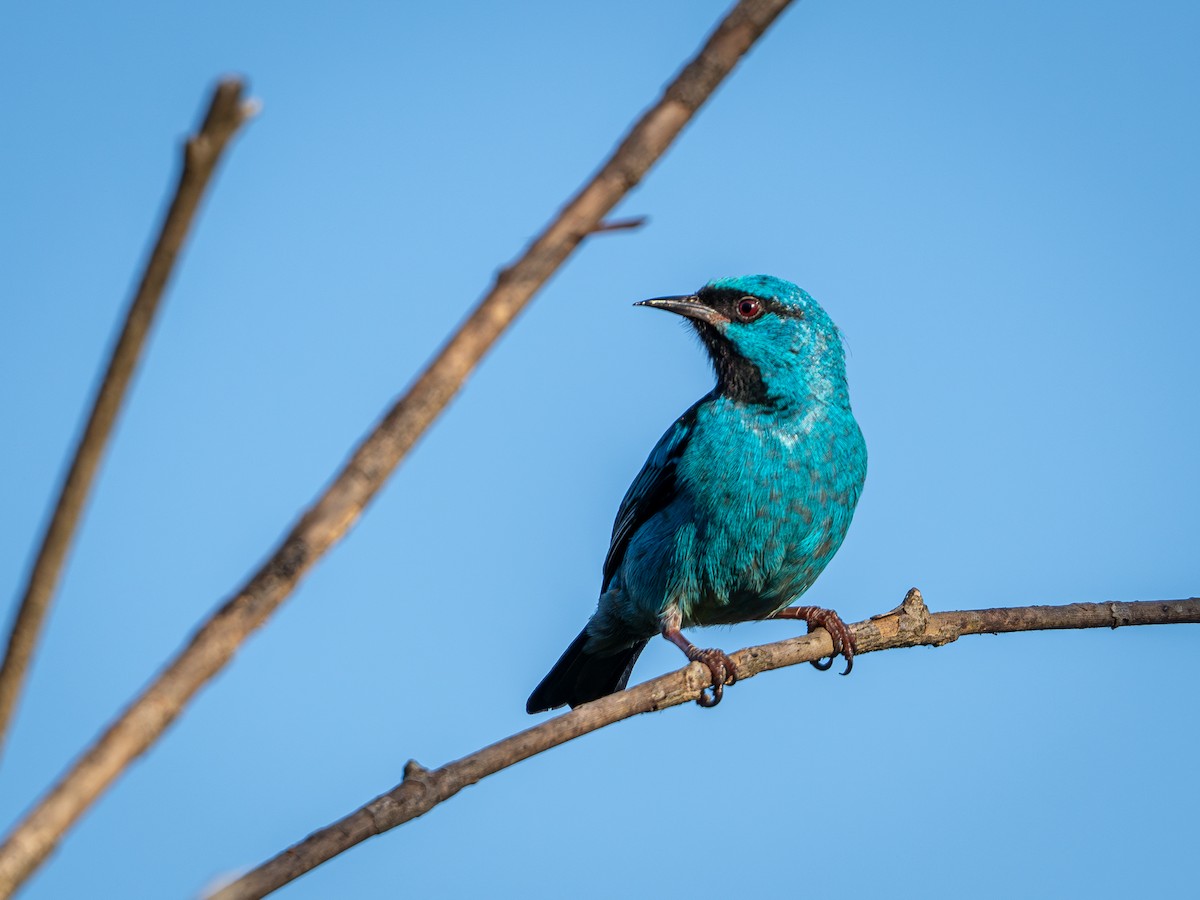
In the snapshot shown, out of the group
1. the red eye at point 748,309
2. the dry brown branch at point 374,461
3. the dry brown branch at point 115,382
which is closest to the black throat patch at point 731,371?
the red eye at point 748,309

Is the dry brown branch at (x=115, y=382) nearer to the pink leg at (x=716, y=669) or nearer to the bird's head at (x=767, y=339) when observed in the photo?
the pink leg at (x=716, y=669)

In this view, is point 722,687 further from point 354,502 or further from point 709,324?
point 354,502

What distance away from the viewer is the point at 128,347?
1400mm

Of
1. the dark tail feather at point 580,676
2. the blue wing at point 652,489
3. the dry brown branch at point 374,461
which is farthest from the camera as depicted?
the dark tail feather at point 580,676

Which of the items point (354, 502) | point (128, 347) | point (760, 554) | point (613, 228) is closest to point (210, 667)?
point (354, 502)

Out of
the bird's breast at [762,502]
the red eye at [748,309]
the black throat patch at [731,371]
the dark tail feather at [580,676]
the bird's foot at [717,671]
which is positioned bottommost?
the bird's foot at [717,671]

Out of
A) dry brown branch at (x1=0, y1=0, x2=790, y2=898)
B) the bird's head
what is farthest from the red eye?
dry brown branch at (x1=0, y1=0, x2=790, y2=898)

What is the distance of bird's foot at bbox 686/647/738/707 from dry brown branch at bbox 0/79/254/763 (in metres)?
5.12

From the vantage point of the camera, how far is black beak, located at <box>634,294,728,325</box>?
321 inches

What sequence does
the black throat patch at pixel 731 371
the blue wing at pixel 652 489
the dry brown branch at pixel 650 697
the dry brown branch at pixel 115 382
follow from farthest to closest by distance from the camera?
the blue wing at pixel 652 489
the black throat patch at pixel 731 371
the dry brown branch at pixel 650 697
the dry brown branch at pixel 115 382

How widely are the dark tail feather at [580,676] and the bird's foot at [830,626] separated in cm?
112

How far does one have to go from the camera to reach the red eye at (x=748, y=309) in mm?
8102

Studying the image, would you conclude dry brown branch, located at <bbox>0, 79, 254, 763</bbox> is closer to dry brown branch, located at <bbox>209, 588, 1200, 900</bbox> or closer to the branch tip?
dry brown branch, located at <bbox>209, 588, 1200, 900</bbox>

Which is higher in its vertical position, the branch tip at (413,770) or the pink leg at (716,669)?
the pink leg at (716,669)
